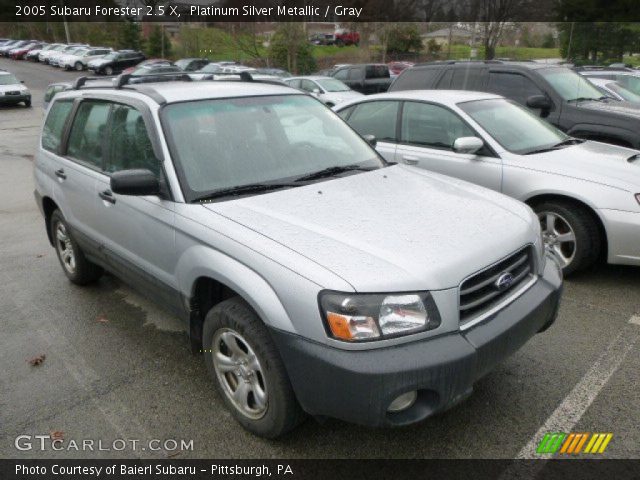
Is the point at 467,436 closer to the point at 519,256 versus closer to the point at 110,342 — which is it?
the point at 519,256

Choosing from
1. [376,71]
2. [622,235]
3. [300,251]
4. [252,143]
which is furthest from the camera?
[376,71]

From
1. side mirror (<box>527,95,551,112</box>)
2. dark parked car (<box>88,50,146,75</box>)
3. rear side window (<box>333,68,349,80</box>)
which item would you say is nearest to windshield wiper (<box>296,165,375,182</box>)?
side mirror (<box>527,95,551,112</box>)

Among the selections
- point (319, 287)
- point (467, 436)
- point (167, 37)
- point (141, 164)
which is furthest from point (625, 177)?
point (167, 37)

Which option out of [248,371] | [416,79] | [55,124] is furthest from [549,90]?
[248,371]

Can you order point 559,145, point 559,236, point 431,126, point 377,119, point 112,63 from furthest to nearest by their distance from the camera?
point 112,63 → point 377,119 → point 431,126 → point 559,145 → point 559,236

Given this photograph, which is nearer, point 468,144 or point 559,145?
point 468,144

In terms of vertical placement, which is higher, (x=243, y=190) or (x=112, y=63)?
(x=243, y=190)

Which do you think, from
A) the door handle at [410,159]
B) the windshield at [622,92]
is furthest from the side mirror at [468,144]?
the windshield at [622,92]

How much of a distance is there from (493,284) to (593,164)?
8.76 ft

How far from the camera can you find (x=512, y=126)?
17.2 ft

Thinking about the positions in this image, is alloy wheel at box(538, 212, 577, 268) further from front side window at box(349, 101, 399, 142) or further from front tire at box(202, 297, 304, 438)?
front tire at box(202, 297, 304, 438)

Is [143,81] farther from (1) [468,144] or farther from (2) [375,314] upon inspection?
(2) [375,314]

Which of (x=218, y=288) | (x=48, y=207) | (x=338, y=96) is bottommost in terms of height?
(x=338, y=96)

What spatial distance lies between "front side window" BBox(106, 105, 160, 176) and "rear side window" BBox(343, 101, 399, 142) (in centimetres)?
270
